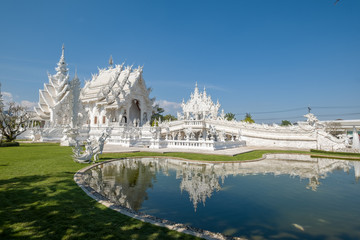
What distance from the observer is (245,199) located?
17.9 ft

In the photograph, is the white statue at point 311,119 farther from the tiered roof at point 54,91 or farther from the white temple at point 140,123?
the tiered roof at point 54,91

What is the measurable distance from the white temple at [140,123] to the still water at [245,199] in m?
9.52

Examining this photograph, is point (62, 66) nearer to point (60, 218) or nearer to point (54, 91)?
point (54, 91)

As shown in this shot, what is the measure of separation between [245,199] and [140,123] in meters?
28.6

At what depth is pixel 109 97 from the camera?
98.9 ft

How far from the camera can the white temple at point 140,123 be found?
2032cm

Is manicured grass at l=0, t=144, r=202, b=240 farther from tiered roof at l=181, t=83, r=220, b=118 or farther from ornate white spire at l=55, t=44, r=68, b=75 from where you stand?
ornate white spire at l=55, t=44, r=68, b=75

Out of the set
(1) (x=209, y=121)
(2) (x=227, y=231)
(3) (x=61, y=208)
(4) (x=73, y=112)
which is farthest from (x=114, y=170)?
(1) (x=209, y=121)

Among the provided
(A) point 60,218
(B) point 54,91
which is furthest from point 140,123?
(A) point 60,218

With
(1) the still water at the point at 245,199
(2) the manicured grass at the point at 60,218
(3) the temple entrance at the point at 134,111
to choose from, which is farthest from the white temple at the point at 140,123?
(2) the manicured grass at the point at 60,218

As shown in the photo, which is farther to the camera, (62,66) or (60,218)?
(62,66)

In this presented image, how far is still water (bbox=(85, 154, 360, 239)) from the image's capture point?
12.6 ft

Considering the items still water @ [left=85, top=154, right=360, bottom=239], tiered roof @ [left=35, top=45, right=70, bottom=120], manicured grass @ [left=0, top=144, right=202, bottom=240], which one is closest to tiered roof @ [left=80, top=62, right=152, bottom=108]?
tiered roof @ [left=35, top=45, right=70, bottom=120]

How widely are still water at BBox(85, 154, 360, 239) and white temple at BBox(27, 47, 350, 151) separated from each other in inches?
375
